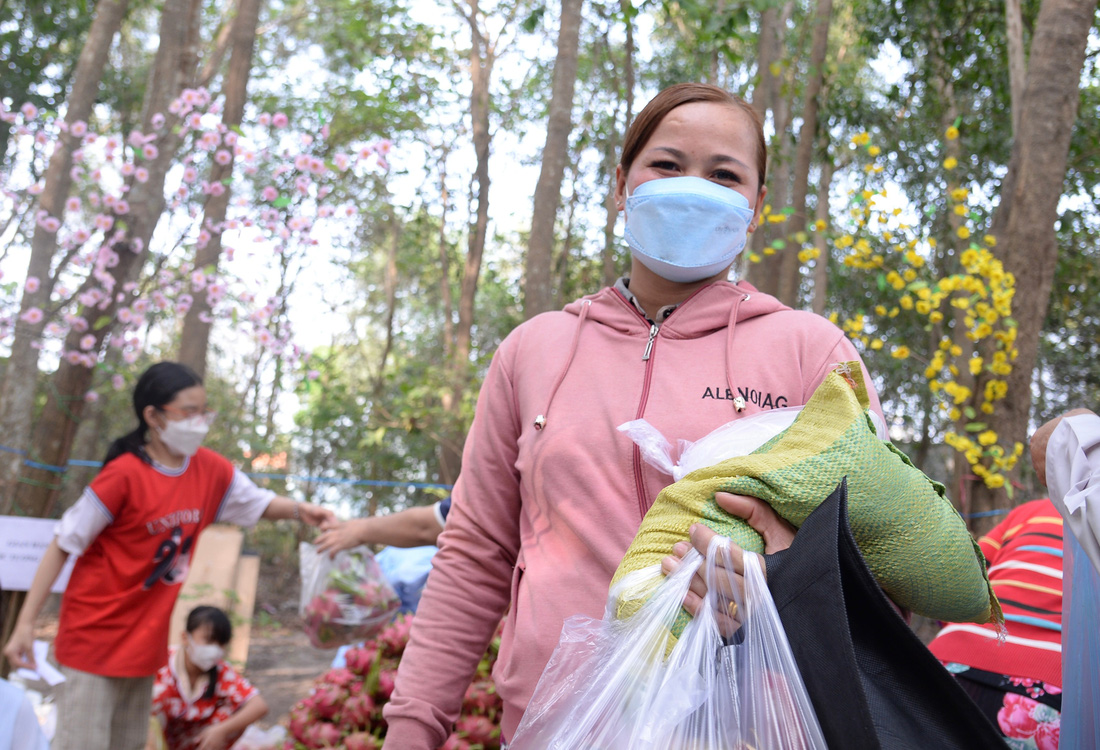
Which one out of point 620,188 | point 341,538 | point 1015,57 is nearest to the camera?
point 620,188

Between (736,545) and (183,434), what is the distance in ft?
9.69

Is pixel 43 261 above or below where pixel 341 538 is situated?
above

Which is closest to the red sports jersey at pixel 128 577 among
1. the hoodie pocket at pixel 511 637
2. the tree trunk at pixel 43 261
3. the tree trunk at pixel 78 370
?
the tree trunk at pixel 78 370

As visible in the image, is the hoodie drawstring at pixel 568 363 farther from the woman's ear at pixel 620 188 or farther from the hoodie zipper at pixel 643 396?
the woman's ear at pixel 620 188

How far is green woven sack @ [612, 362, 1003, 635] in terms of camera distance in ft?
3.05

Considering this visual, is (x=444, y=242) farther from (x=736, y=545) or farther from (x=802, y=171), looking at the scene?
(x=736, y=545)

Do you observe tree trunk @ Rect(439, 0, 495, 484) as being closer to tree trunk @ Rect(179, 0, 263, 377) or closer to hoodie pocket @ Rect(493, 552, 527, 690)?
tree trunk @ Rect(179, 0, 263, 377)

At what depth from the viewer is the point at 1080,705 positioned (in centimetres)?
122

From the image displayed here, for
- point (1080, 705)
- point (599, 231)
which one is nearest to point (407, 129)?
point (599, 231)

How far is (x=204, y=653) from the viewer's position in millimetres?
3668

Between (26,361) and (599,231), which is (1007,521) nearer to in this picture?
(26,361)

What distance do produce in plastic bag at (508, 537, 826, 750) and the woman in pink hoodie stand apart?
0.87ft

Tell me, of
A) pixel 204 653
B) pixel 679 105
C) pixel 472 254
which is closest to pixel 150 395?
pixel 204 653

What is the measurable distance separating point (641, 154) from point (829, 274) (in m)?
11.6
